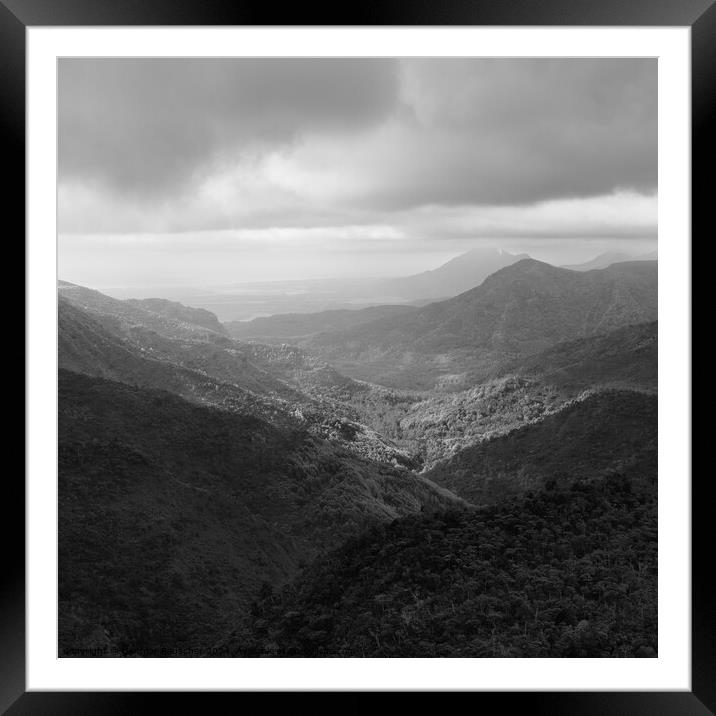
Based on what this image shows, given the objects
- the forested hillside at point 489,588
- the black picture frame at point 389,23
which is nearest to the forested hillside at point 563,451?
the forested hillside at point 489,588

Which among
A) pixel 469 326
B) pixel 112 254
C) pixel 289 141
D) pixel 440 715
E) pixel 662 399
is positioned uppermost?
pixel 289 141

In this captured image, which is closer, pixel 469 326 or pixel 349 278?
pixel 349 278

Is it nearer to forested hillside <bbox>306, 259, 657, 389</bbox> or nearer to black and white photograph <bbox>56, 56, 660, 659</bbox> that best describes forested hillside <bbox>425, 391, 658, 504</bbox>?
black and white photograph <bbox>56, 56, 660, 659</bbox>

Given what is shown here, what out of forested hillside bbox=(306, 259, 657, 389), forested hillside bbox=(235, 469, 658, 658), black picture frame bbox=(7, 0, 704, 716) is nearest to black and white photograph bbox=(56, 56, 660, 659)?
forested hillside bbox=(235, 469, 658, 658)

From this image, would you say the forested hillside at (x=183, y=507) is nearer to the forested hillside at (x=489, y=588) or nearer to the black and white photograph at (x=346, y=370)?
the black and white photograph at (x=346, y=370)

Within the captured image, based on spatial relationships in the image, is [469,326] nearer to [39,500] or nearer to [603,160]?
[603,160]

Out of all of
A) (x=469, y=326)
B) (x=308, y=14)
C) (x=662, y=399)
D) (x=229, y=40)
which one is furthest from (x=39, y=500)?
(x=469, y=326)

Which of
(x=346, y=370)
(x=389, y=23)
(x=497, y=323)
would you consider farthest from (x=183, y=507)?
(x=497, y=323)
